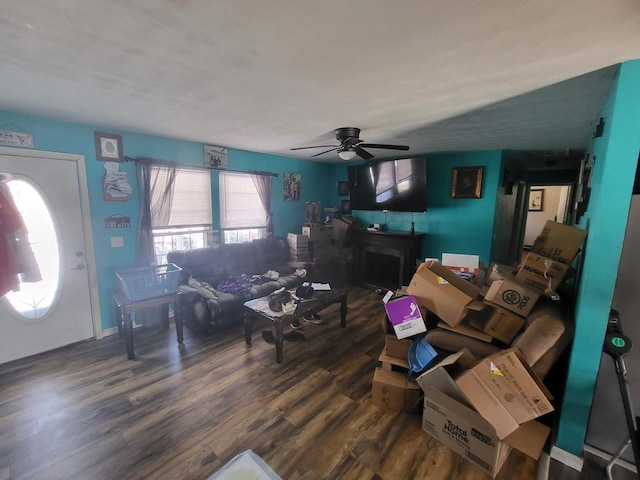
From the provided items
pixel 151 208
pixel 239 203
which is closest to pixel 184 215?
pixel 151 208

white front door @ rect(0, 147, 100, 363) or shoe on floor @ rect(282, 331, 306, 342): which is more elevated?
A: white front door @ rect(0, 147, 100, 363)

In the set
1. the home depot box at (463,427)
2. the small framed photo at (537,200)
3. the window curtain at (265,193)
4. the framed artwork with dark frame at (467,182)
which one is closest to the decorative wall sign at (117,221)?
the window curtain at (265,193)

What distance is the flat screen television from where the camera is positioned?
4.25 metres

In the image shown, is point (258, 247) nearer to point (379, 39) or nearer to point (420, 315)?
point (420, 315)

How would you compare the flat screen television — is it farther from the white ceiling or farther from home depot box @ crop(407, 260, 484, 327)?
home depot box @ crop(407, 260, 484, 327)

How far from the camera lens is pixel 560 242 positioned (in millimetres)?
1874

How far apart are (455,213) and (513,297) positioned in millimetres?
2783

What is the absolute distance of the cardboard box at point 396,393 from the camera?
6.82 feet

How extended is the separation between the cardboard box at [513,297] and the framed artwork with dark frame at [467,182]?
263 cm

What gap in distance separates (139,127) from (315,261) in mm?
3128

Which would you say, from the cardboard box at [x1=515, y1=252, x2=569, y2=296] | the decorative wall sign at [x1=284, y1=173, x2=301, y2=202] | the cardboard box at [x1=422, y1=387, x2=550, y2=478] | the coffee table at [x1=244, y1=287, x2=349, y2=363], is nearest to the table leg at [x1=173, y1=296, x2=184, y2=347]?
the coffee table at [x1=244, y1=287, x2=349, y2=363]

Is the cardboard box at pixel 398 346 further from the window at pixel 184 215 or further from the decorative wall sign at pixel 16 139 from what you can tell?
the decorative wall sign at pixel 16 139

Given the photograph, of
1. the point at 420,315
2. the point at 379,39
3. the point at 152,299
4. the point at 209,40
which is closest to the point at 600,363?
the point at 420,315

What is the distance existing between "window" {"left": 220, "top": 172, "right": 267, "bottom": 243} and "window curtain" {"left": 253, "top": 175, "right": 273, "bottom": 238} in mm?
58
